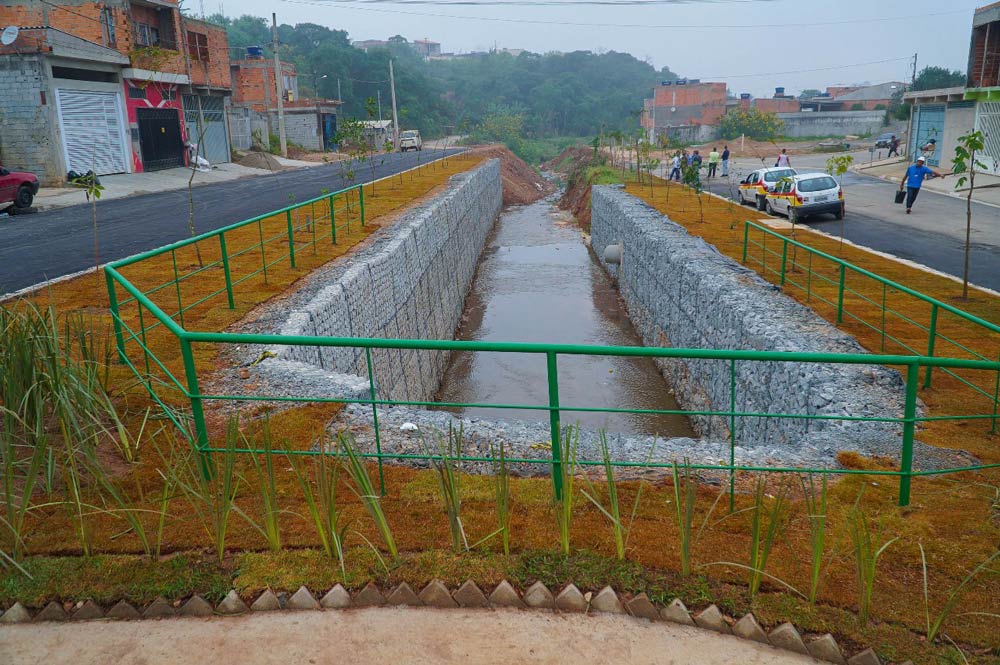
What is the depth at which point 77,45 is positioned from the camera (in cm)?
3016

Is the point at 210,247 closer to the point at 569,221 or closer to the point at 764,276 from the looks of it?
the point at 764,276

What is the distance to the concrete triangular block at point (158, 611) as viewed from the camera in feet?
13.3

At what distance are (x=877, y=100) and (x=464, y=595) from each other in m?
116

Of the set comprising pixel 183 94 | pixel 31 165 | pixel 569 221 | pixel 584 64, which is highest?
pixel 584 64

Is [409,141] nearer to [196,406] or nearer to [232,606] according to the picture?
[196,406]

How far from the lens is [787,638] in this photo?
376 centimetres

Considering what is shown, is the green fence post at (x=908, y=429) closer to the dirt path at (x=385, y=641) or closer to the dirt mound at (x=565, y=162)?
the dirt path at (x=385, y=641)

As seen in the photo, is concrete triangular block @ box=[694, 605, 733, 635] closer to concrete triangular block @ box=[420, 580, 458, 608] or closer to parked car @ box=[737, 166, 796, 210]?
concrete triangular block @ box=[420, 580, 458, 608]

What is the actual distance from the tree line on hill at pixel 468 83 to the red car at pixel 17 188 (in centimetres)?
3537

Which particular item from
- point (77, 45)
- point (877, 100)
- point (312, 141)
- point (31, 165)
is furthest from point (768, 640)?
point (877, 100)

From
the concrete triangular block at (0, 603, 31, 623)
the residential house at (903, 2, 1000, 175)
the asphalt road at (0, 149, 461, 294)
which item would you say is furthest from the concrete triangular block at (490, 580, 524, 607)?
the residential house at (903, 2, 1000, 175)

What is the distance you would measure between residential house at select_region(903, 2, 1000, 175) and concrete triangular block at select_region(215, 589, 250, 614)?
119ft

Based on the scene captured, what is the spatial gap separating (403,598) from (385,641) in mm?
312

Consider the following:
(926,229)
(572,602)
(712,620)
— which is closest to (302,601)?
(572,602)
